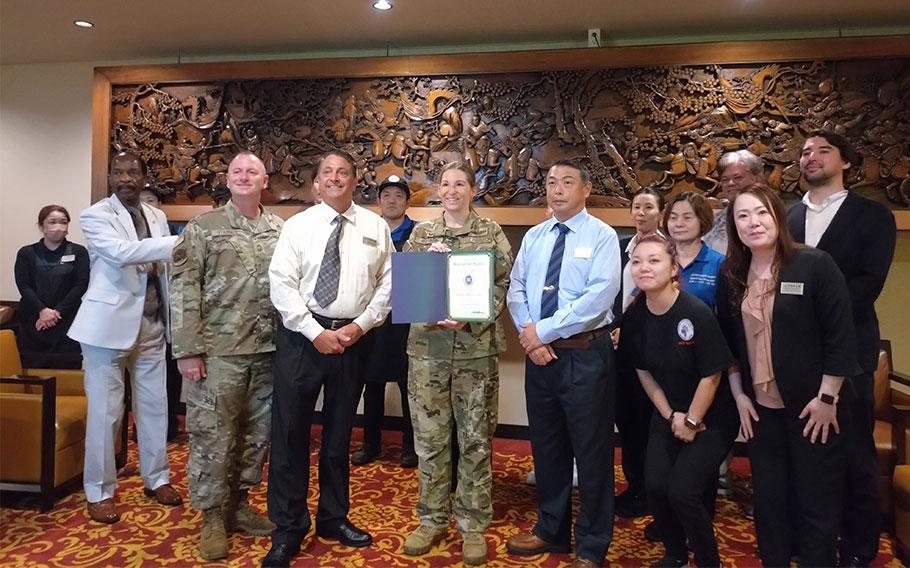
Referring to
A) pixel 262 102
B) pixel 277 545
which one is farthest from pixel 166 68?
pixel 277 545

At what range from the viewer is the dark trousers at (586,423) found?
2344 mm

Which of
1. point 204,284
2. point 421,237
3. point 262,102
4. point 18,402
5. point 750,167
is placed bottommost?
point 18,402

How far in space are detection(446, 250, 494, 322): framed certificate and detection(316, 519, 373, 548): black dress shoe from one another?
1.10m

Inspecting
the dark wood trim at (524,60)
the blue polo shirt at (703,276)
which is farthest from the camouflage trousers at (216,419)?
the dark wood trim at (524,60)

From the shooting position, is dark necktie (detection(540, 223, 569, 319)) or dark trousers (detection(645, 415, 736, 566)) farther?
dark necktie (detection(540, 223, 569, 319))

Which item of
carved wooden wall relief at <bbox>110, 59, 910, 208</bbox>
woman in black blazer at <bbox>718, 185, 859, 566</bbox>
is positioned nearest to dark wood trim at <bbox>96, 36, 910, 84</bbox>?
carved wooden wall relief at <bbox>110, 59, 910, 208</bbox>

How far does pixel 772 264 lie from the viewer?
2.00 meters

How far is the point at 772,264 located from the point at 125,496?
134 inches

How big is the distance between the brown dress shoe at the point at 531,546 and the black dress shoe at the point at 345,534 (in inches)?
25.9

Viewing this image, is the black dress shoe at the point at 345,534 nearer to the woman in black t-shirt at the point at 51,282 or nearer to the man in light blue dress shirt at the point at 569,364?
the man in light blue dress shirt at the point at 569,364

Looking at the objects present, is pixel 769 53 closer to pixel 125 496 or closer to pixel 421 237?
pixel 421 237

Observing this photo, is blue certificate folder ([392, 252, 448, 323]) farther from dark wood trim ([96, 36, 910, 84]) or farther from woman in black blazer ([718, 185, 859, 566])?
dark wood trim ([96, 36, 910, 84])

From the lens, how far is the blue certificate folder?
239 cm

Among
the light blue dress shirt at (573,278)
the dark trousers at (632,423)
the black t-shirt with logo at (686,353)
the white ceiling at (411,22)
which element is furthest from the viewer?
the white ceiling at (411,22)
